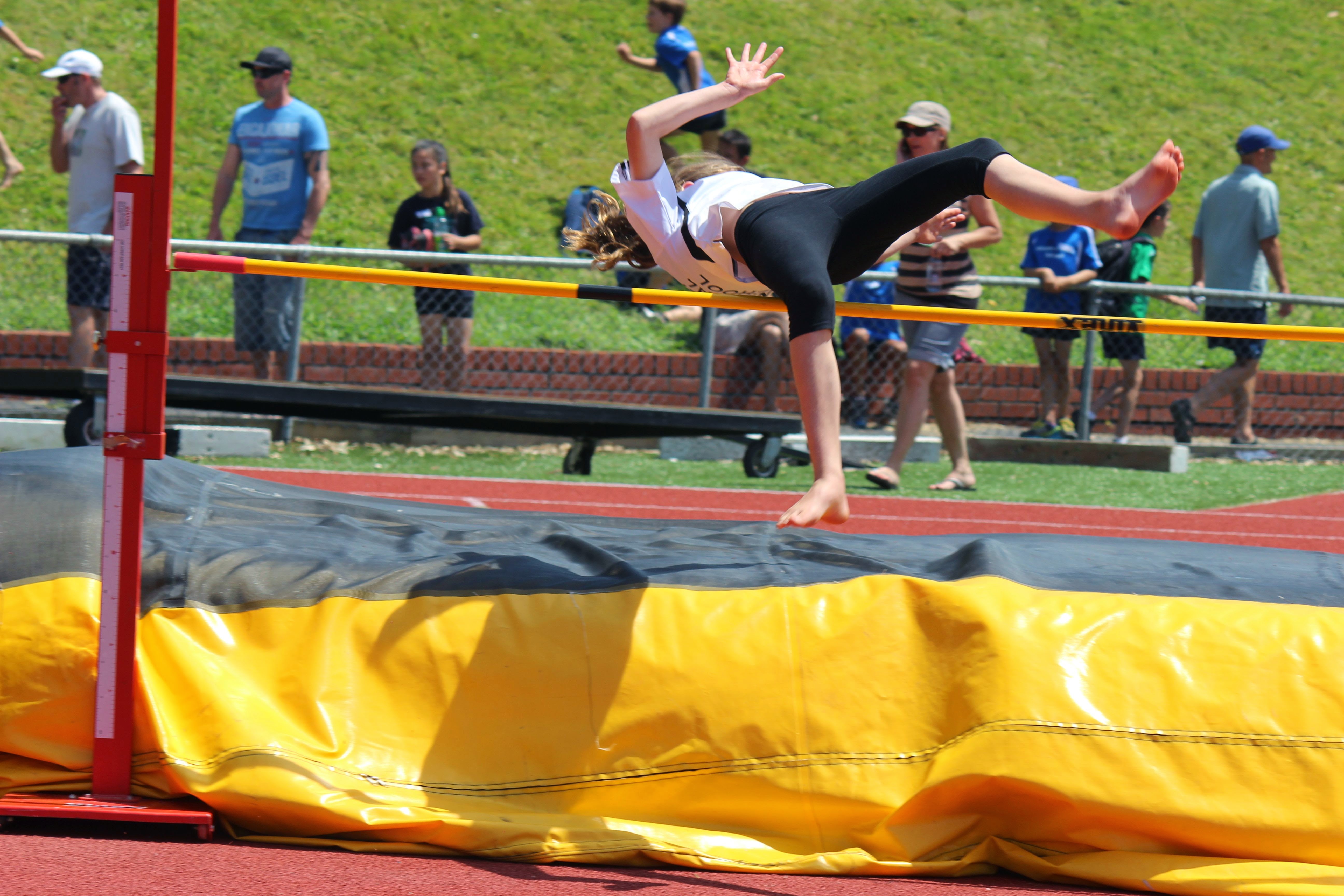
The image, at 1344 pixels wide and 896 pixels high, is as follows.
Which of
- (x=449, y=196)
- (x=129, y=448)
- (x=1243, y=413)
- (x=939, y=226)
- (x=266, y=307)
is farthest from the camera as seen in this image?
(x=1243, y=413)

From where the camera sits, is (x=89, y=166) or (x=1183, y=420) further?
(x=1183, y=420)

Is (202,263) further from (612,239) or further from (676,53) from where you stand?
(676,53)

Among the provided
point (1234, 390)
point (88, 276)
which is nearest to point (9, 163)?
point (88, 276)

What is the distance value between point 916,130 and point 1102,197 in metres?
3.06

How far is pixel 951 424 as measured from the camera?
691 cm

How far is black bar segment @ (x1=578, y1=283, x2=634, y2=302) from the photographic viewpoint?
362 cm

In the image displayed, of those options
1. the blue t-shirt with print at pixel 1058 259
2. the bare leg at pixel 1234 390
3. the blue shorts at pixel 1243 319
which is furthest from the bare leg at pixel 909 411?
the bare leg at pixel 1234 390

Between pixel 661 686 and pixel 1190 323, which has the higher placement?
pixel 1190 323

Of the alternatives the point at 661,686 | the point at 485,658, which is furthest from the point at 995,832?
the point at 485,658

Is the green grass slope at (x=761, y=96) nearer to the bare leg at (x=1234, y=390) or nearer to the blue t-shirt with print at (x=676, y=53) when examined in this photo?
the bare leg at (x=1234, y=390)

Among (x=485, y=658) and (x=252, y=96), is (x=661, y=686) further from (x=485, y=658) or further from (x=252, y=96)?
(x=252, y=96)

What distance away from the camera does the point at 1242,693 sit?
2578 mm

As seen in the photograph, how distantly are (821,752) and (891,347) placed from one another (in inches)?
249

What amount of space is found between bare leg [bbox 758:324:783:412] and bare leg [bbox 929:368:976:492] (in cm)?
157
